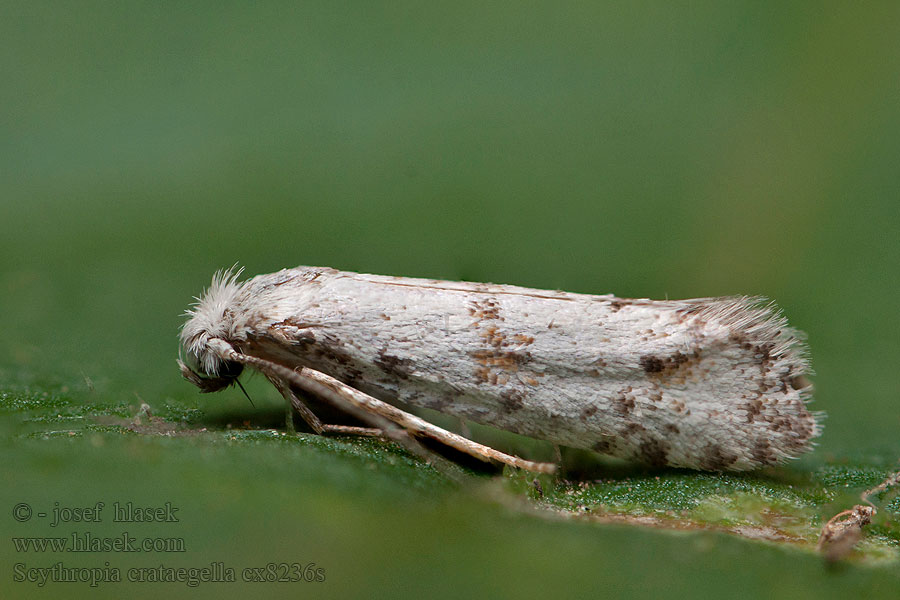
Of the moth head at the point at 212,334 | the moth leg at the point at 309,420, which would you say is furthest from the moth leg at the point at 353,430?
the moth head at the point at 212,334

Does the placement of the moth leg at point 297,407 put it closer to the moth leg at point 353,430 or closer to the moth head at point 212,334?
the moth leg at point 353,430

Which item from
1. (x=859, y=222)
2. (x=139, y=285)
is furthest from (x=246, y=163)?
(x=859, y=222)

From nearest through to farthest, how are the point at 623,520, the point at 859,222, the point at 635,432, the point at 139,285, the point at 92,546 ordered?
the point at 92,546 → the point at 623,520 → the point at 635,432 → the point at 139,285 → the point at 859,222

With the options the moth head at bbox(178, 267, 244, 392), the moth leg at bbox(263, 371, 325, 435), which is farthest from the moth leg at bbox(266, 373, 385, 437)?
the moth head at bbox(178, 267, 244, 392)

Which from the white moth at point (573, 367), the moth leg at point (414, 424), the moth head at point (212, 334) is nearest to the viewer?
the moth leg at point (414, 424)

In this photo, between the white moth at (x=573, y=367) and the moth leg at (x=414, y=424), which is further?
the white moth at (x=573, y=367)

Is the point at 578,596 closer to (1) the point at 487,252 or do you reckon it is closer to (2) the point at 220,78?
(1) the point at 487,252

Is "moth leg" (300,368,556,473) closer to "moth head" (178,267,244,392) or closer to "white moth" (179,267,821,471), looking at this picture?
"white moth" (179,267,821,471)
